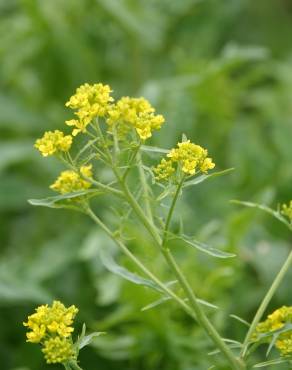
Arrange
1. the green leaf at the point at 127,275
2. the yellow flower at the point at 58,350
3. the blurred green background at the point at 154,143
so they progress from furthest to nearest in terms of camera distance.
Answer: the blurred green background at the point at 154,143
the green leaf at the point at 127,275
the yellow flower at the point at 58,350

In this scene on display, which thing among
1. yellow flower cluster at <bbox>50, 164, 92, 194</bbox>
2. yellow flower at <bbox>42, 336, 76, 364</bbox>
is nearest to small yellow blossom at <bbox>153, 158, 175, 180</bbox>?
yellow flower cluster at <bbox>50, 164, 92, 194</bbox>

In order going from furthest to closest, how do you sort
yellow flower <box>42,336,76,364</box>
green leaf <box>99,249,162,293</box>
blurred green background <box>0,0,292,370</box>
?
1. blurred green background <box>0,0,292,370</box>
2. green leaf <box>99,249,162,293</box>
3. yellow flower <box>42,336,76,364</box>

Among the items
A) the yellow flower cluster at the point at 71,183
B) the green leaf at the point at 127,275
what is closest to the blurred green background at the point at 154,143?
the green leaf at the point at 127,275

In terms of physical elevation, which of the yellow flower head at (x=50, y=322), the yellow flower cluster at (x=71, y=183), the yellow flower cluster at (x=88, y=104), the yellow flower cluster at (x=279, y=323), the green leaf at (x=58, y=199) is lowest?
the yellow flower cluster at (x=279, y=323)

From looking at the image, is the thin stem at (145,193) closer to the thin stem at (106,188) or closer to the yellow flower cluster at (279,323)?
the thin stem at (106,188)

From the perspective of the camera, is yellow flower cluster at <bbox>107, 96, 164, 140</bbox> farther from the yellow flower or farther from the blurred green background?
the blurred green background

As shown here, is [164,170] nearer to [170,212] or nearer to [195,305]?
[170,212]

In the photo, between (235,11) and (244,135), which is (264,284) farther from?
(235,11)

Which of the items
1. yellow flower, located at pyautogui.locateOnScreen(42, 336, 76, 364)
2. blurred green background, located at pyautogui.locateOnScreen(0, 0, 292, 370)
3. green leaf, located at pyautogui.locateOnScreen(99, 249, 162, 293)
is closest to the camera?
yellow flower, located at pyautogui.locateOnScreen(42, 336, 76, 364)
